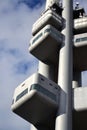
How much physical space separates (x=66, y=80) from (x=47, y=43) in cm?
646

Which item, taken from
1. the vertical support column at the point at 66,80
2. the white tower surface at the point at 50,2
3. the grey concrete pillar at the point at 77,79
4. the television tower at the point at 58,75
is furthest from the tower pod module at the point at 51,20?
the grey concrete pillar at the point at 77,79

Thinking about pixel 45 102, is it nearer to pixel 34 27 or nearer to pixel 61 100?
pixel 61 100

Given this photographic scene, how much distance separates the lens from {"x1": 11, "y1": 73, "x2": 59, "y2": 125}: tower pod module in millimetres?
40469

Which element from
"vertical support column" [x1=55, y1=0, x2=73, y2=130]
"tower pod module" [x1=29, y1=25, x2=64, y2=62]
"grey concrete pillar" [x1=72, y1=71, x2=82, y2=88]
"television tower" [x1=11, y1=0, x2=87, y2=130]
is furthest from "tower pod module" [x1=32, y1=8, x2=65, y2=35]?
"grey concrete pillar" [x1=72, y1=71, x2=82, y2=88]

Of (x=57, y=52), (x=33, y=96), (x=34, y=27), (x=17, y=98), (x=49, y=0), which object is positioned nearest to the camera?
(x=33, y=96)

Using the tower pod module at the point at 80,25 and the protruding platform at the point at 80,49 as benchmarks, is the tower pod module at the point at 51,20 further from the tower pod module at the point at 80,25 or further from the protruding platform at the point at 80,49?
the protruding platform at the point at 80,49

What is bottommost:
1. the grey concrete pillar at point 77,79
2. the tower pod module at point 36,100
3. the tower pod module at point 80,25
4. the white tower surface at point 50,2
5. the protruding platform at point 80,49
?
the tower pod module at point 36,100

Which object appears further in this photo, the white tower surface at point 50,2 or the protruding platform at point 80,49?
the white tower surface at point 50,2

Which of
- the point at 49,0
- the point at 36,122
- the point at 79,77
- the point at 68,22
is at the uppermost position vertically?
the point at 49,0

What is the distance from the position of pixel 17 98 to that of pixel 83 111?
8.01 metres

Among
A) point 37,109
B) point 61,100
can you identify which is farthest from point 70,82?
point 37,109

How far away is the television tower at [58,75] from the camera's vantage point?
41188 mm

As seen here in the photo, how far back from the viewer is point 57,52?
161ft

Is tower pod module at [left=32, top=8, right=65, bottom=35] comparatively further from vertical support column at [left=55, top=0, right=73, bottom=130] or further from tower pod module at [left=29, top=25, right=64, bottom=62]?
tower pod module at [left=29, top=25, right=64, bottom=62]
